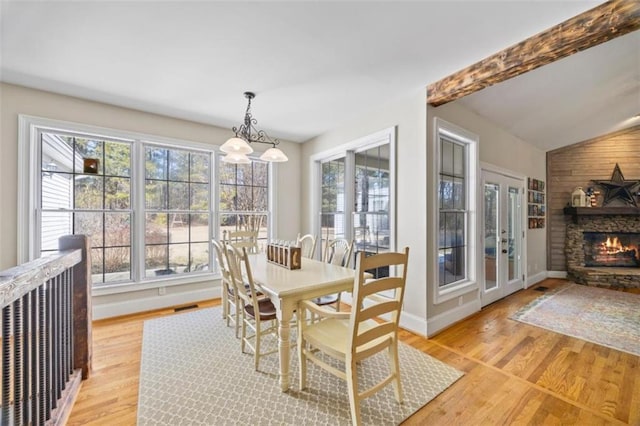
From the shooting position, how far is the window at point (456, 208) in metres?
3.21

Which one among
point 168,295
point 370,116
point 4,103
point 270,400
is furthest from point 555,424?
point 4,103

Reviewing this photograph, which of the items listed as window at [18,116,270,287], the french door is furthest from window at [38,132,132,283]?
the french door

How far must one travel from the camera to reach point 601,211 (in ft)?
17.2

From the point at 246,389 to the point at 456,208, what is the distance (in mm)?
3046

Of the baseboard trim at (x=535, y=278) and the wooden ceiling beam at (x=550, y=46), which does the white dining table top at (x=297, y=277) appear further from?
the baseboard trim at (x=535, y=278)

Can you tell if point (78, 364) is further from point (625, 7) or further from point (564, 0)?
point (625, 7)

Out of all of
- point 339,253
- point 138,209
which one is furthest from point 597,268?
point 138,209

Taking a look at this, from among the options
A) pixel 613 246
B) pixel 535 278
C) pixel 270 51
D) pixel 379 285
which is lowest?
pixel 535 278

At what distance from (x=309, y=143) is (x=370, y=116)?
1489mm

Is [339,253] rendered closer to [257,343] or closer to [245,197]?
[257,343]

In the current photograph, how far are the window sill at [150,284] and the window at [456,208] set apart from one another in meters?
→ 3.22

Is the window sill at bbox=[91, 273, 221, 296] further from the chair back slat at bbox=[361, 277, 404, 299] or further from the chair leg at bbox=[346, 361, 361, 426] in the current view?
the chair back slat at bbox=[361, 277, 404, 299]

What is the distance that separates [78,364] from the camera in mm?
2076

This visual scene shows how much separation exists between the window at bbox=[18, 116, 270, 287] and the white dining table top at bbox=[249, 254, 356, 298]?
5.52ft
